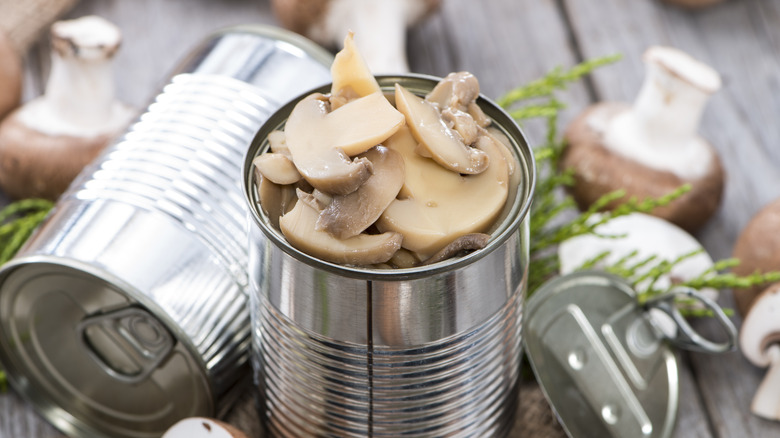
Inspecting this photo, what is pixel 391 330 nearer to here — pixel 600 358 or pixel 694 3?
pixel 600 358

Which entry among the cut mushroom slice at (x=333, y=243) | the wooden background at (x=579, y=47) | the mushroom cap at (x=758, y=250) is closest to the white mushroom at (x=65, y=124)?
the wooden background at (x=579, y=47)

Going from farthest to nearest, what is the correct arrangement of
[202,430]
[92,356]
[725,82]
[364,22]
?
[725,82]
[364,22]
[92,356]
[202,430]

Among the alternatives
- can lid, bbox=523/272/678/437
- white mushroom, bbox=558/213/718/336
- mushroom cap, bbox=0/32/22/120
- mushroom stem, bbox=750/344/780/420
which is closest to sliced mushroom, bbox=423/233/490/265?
can lid, bbox=523/272/678/437

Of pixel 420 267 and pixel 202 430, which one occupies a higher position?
pixel 420 267

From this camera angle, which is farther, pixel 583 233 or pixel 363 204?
pixel 583 233

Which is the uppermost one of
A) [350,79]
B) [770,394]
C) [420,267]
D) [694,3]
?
[350,79]

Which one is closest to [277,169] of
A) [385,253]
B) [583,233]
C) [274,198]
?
[274,198]

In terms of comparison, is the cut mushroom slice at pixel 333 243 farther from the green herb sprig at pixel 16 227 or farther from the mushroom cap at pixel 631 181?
the mushroom cap at pixel 631 181
